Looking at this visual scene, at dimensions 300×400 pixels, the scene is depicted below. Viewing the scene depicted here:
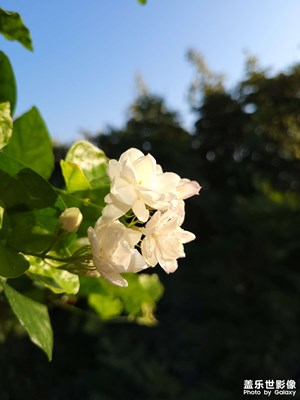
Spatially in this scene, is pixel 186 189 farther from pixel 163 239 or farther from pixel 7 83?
pixel 7 83

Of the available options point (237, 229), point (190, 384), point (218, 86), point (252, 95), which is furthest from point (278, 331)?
point (218, 86)

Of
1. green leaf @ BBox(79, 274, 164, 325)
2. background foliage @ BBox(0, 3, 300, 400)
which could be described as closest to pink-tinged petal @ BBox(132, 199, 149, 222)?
green leaf @ BBox(79, 274, 164, 325)

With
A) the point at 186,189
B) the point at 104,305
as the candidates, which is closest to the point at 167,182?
the point at 186,189

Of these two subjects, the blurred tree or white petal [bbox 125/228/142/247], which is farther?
the blurred tree

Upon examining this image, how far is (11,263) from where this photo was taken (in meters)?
0.25

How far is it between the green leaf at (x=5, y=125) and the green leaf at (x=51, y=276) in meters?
0.07

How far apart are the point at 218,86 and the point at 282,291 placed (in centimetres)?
265

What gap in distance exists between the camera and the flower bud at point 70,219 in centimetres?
26

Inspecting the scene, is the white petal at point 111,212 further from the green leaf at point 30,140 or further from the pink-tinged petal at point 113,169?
the green leaf at point 30,140

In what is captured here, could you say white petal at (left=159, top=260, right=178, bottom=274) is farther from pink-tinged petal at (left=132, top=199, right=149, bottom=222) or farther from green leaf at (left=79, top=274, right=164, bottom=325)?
green leaf at (left=79, top=274, right=164, bottom=325)

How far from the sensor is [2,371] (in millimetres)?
2639

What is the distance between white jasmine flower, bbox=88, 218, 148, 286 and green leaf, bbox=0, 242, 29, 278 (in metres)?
0.04

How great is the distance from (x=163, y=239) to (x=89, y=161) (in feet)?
0.37

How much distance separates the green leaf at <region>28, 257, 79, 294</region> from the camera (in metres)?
0.29
